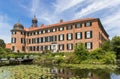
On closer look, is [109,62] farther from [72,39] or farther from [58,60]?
[72,39]

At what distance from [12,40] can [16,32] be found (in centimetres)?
308

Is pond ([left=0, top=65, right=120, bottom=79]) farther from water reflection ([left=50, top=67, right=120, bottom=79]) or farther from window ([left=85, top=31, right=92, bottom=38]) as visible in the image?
window ([left=85, top=31, right=92, bottom=38])

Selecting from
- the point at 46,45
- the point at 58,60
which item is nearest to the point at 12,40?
the point at 46,45

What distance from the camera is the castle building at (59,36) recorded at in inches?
1860

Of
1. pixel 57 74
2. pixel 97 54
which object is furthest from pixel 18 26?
pixel 57 74

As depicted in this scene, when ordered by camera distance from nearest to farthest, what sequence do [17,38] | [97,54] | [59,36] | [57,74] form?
[57,74], [97,54], [59,36], [17,38]

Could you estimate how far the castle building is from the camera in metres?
47.2

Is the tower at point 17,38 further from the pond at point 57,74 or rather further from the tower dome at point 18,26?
the pond at point 57,74

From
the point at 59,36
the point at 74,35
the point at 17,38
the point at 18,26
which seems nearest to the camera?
the point at 74,35

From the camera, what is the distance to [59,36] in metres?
54.5

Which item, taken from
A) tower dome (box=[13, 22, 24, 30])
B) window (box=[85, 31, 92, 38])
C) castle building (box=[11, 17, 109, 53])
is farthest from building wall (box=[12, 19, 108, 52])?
tower dome (box=[13, 22, 24, 30])

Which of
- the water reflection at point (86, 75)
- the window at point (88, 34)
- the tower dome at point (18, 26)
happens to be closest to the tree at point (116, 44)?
the window at point (88, 34)

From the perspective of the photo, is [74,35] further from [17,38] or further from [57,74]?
[57,74]

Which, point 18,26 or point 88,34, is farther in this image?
point 18,26
